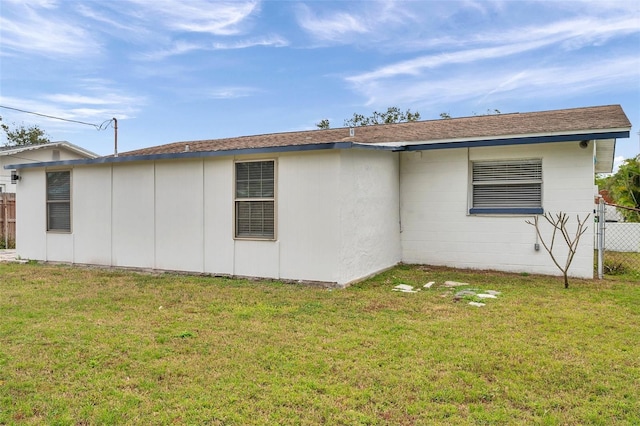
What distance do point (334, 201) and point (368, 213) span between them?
1.02 m

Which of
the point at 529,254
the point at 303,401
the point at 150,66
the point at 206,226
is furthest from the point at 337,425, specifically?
the point at 150,66

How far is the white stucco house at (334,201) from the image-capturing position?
7.20 metres

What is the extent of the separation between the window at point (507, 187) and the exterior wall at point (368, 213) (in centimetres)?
162

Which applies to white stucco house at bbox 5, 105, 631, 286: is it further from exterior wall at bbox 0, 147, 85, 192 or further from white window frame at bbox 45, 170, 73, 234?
exterior wall at bbox 0, 147, 85, 192

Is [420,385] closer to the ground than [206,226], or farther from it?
closer to the ground

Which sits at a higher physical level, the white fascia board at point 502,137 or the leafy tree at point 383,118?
the leafy tree at point 383,118

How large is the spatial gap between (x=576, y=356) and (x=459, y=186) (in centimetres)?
520

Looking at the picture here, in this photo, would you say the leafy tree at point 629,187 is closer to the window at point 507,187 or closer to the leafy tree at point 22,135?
the window at point 507,187

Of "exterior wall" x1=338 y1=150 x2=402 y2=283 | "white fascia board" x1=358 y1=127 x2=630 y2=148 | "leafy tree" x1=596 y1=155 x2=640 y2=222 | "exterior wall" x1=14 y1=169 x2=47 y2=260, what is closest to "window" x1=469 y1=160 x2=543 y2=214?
"white fascia board" x1=358 y1=127 x2=630 y2=148

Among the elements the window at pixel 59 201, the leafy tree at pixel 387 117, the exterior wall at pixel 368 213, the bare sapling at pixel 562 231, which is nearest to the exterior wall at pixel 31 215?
the window at pixel 59 201

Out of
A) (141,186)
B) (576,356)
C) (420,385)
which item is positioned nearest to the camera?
(420,385)

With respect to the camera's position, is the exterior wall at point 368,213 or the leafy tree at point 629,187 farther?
the leafy tree at point 629,187

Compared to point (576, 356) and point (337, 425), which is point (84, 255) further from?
point (576, 356)

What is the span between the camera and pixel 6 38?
15.4m
